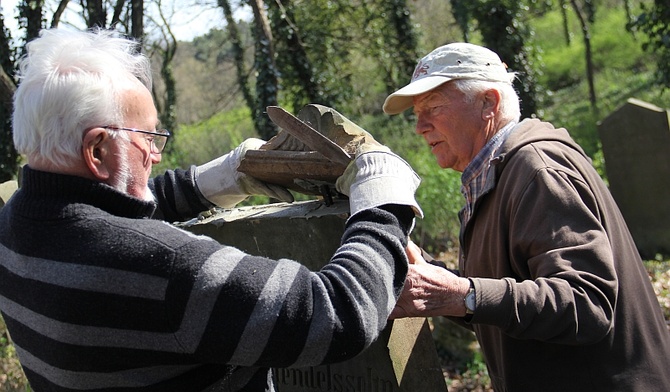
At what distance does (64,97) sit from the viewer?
57.1 inches

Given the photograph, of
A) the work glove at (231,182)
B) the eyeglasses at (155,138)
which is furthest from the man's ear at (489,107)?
the eyeglasses at (155,138)

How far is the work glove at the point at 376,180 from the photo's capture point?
170cm

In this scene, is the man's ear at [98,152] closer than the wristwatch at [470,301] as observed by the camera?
Yes

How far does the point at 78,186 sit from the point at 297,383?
159 centimetres

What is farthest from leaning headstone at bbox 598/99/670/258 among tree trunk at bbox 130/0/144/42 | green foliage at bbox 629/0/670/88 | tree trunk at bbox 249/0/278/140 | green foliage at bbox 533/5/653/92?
green foliage at bbox 533/5/653/92

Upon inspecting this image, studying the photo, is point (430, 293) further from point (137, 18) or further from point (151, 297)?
point (137, 18)

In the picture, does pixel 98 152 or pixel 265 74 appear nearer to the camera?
pixel 98 152

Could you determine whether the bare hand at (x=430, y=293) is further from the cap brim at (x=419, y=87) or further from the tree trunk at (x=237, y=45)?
the tree trunk at (x=237, y=45)

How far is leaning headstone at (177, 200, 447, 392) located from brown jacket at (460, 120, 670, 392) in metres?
0.31

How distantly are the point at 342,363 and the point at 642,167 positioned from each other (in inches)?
200

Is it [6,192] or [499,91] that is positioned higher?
[499,91]

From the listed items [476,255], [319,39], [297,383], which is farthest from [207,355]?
[319,39]

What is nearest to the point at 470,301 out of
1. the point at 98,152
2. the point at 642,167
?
the point at 98,152

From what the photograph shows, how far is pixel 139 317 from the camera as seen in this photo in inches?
54.0
